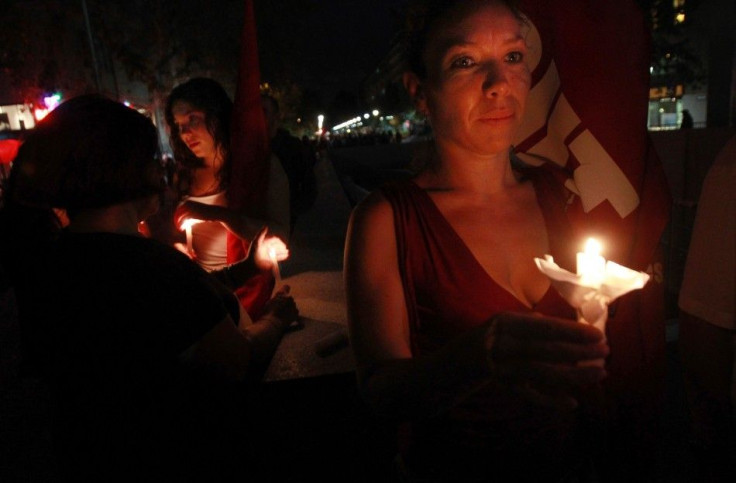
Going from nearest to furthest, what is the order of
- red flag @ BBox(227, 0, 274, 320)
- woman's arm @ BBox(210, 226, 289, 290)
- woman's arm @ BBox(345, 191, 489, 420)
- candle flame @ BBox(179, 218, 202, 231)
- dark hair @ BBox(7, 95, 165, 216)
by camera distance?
woman's arm @ BBox(345, 191, 489, 420)
dark hair @ BBox(7, 95, 165, 216)
red flag @ BBox(227, 0, 274, 320)
woman's arm @ BBox(210, 226, 289, 290)
candle flame @ BBox(179, 218, 202, 231)

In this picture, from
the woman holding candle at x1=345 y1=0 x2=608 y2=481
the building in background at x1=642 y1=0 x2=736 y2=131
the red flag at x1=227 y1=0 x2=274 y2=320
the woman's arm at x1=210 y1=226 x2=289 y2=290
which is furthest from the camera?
the building in background at x1=642 y1=0 x2=736 y2=131

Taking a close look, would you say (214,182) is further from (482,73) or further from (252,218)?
(482,73)

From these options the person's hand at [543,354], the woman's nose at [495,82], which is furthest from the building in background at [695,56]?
the person's hand at [543,354]

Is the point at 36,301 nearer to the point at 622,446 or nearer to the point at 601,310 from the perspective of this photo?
the point at 601,310

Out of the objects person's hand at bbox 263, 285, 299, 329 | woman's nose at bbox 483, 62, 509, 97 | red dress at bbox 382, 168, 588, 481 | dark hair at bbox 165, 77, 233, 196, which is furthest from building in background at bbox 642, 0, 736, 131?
dark hair at bbox 165, 77, 233, 196

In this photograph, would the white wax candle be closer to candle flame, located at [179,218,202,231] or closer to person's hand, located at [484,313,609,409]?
candle flame, located at [179,218,202,231]

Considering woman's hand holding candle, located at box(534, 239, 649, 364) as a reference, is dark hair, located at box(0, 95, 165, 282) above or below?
above

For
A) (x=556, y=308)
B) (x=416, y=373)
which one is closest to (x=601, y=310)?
(x=416, y=373)

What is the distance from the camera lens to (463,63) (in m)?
1.42

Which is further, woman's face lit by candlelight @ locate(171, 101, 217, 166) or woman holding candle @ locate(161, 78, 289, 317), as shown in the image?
woman's face lit by candlelight @ locate(171, 101, 217, 166)

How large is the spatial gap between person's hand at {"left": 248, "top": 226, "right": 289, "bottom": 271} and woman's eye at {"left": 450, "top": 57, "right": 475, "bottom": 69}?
162cm

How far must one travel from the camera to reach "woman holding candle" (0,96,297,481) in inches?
59.2

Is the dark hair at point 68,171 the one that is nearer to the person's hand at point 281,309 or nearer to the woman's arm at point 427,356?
the woman's arm at point 427,356

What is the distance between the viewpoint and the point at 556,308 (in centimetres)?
140
